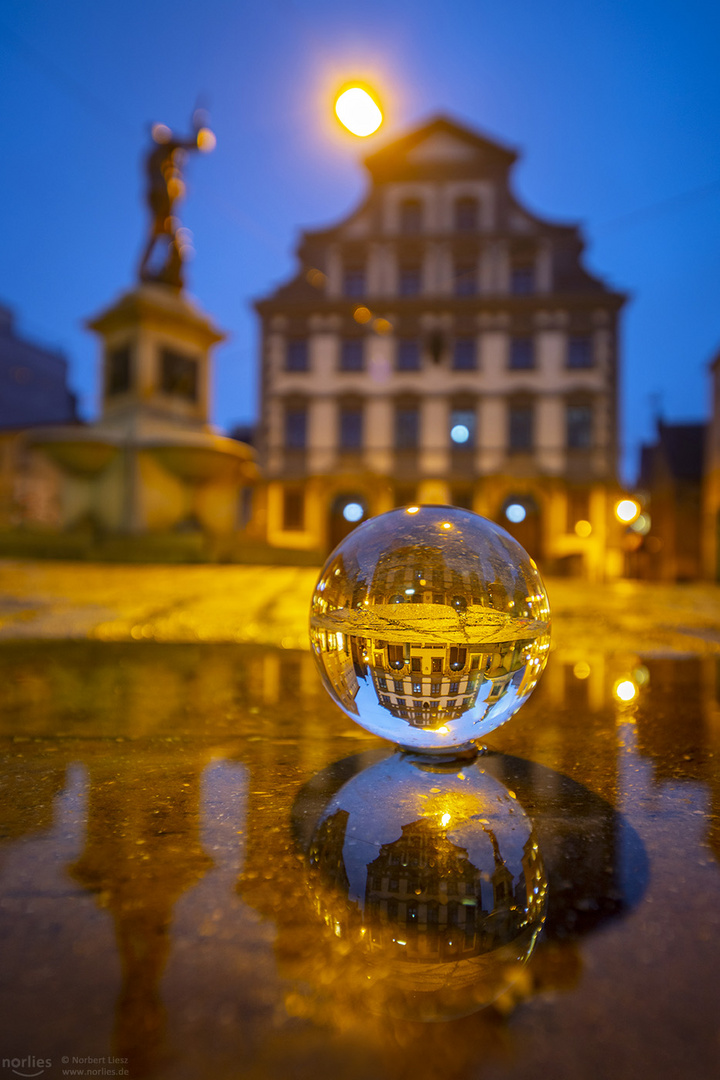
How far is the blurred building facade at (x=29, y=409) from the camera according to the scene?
31.3 meters

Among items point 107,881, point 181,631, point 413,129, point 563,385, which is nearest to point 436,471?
point 563,385

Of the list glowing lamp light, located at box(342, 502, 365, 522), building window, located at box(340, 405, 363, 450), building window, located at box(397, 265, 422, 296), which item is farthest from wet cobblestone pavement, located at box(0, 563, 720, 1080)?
building window, located at box(397, 265, 422, 296)

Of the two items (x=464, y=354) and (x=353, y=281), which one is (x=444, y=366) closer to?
(x=464, y=354)

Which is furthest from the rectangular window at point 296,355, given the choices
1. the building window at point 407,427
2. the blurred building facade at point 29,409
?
the blurred building facade at point 29,409

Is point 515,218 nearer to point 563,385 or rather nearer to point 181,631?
point 563,385

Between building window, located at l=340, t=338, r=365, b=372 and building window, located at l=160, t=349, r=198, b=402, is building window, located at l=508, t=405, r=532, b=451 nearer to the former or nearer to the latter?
building window, located at l=340, t=338, r=365, b=372

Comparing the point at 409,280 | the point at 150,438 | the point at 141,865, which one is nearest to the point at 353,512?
the point at 409,280

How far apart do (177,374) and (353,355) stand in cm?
1147

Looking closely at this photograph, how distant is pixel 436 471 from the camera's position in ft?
73.4

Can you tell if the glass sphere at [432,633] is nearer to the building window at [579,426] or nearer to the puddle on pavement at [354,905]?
the puddle on pavement at [354,905]

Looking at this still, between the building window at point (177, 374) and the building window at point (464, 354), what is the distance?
12425mm

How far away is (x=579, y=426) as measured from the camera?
2198cm

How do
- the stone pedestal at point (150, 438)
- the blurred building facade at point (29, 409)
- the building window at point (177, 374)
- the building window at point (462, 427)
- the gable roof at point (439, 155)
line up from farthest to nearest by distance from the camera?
the blurred building facade at point (29, 409), the gable roof at point (439, 155), the building window at point (462, 427), the building window at point (177, 374), the stone pedestal at point (150, 438)

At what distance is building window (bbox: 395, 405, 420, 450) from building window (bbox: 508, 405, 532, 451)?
144 inches
